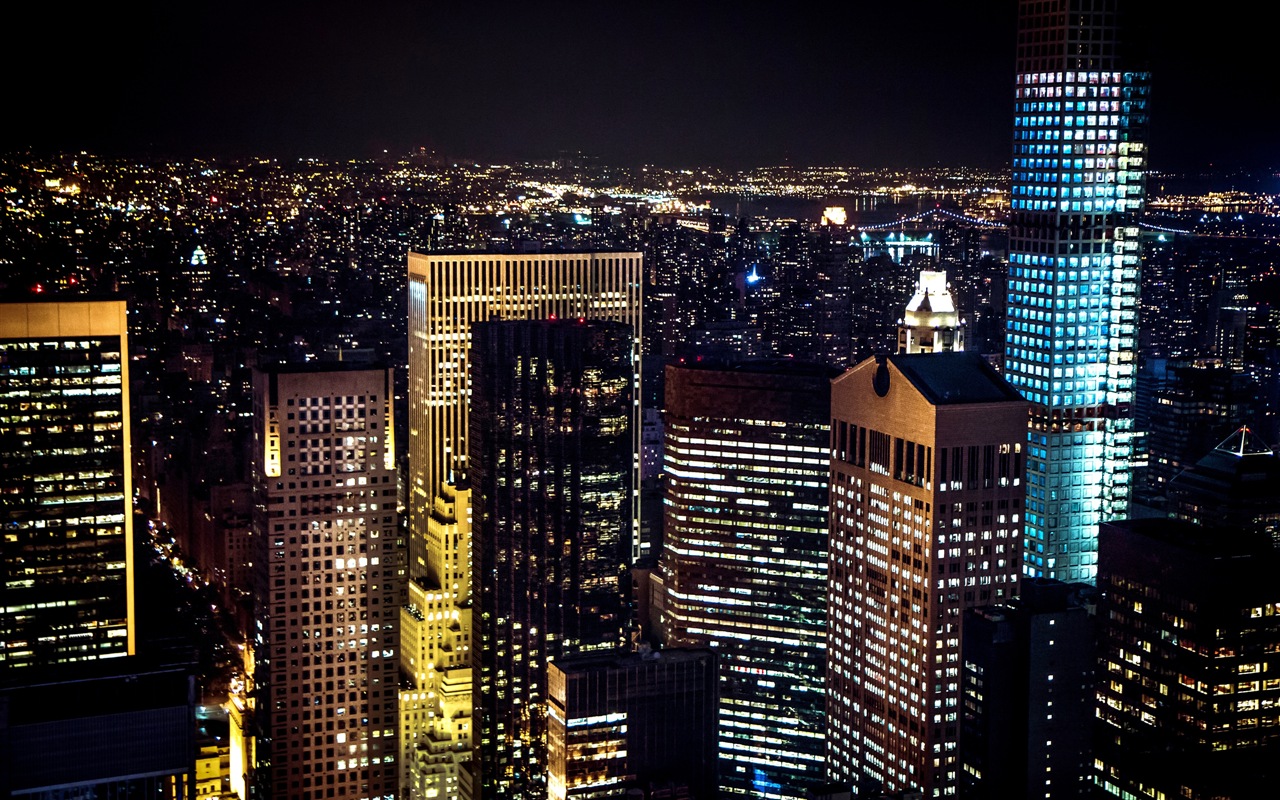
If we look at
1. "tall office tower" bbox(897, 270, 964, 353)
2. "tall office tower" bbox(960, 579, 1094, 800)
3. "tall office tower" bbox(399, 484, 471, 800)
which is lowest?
"tall office tower" bbox(399, 484, 471, 800)

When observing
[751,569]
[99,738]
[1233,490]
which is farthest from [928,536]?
[99,738]

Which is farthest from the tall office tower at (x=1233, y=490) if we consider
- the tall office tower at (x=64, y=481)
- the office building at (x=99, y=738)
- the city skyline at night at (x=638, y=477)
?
the tall office tower at (x=64, y=481)

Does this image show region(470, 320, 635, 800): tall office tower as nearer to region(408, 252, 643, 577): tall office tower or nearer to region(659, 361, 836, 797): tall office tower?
region(659, 361, 836, 797): tall office tower

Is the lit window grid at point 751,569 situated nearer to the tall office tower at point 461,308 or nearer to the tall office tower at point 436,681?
the tall office tower at point 461,308

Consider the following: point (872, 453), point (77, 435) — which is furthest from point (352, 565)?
point (872, 453)

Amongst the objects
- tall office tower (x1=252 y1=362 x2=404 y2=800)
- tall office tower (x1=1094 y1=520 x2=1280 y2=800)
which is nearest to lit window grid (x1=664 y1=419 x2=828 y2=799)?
tall office tower (x1=252 y1=362 x2=404 y2=800)

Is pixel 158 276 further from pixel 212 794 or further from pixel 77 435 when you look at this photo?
pixel 212 794
